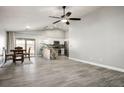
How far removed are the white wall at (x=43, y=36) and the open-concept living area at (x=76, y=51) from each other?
3.09ft

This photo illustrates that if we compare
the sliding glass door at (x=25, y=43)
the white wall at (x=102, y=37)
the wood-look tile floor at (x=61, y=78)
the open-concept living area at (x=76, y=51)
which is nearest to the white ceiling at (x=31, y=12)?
the open-concept living area at (x=76, y=51)

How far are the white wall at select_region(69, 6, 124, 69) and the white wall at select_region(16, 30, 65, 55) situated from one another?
4.44 m

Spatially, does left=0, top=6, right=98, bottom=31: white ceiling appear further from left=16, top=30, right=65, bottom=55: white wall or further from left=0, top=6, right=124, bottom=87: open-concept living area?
left=16, top=30, right=65, bottom=55: white wall

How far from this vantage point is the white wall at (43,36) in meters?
9.82

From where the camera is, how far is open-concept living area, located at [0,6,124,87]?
310 centimetres

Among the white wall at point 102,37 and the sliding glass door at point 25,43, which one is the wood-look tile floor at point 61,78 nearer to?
the white wall at point 102,37

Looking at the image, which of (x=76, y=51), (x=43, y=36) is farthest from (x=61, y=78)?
(x=43, y=36)

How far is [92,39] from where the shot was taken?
218 inches

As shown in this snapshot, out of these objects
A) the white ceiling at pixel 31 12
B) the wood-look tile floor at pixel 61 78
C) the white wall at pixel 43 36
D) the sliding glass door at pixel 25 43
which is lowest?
the wood-look tile floor at pixel 61 78

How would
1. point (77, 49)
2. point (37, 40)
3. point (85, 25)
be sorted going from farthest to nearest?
point (37, 40)
point (77, 49)
point (85, 25)

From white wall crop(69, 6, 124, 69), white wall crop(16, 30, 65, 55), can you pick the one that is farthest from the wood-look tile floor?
white wall crop(16, 30, 65, 55)
